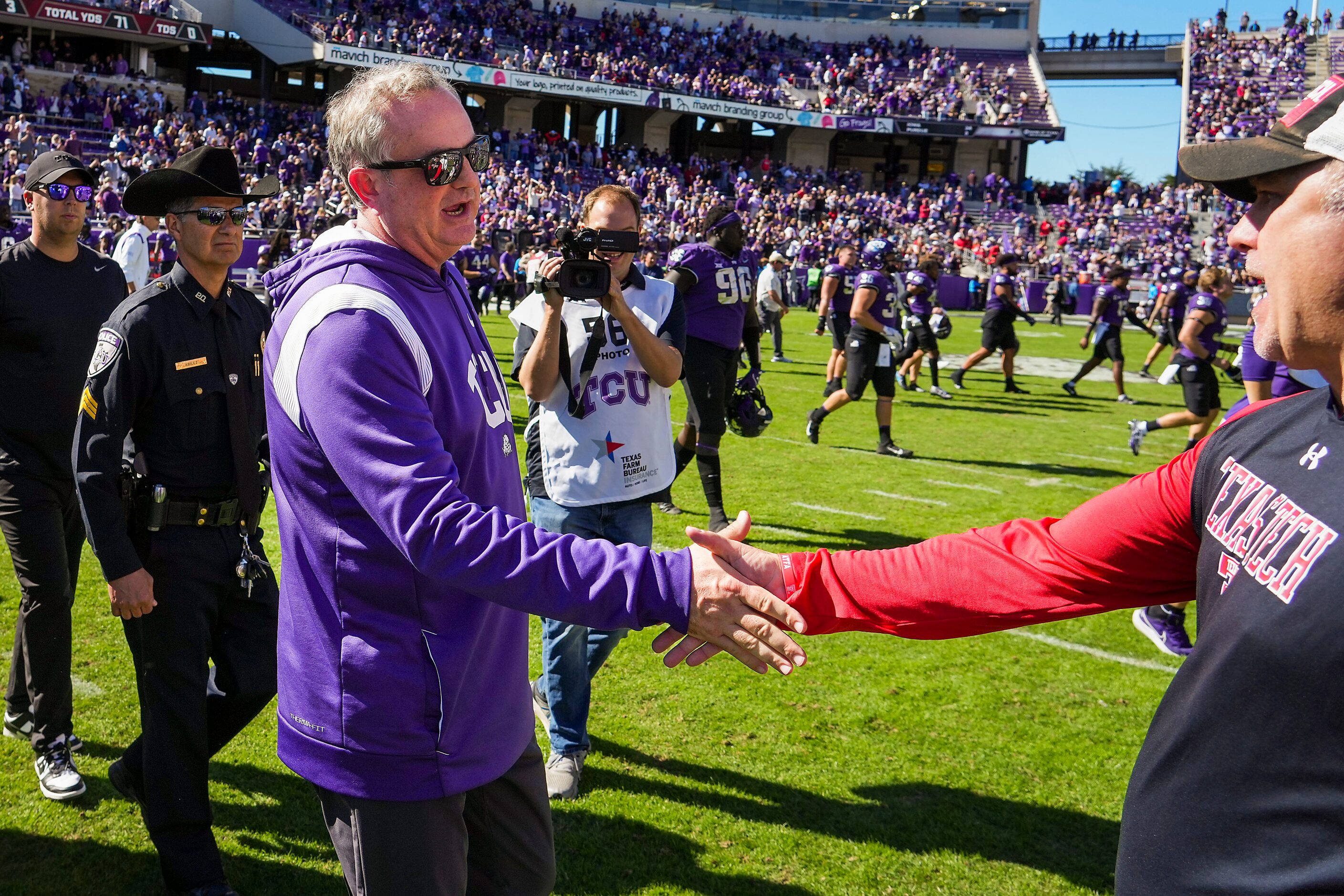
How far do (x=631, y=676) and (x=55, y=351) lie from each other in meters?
2.96

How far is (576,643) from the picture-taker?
4016 mm

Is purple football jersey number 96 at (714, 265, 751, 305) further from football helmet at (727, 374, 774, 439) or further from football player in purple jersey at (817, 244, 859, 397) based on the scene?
football player in purple jersey at (817, 244, 859, 397)

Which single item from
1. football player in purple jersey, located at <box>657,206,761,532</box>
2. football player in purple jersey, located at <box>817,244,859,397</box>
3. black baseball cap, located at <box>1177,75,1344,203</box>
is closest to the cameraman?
black baseball cap, located at <box>1177,75,1344,203</box>

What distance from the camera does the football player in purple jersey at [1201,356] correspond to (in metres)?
10.7

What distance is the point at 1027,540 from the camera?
85.9 inches

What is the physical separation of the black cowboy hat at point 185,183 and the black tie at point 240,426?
1.31 ft

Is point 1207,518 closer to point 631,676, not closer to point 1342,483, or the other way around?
point 1342,483

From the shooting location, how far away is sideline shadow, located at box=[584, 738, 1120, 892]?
3.87 meters

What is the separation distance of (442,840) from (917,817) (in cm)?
244

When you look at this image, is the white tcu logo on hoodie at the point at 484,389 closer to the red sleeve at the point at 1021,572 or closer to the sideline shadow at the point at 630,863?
the red sleeve at the point at 1021,572

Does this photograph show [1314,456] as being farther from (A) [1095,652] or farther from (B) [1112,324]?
(B) [1112,324]

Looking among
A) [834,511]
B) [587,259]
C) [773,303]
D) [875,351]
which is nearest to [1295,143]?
[587,259]

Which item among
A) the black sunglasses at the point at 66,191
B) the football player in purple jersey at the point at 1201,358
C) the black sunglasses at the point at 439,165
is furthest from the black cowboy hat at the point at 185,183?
the football player in purple jersey at the point at 1201,358

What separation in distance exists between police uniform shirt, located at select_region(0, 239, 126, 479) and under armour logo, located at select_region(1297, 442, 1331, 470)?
4.22 metres
